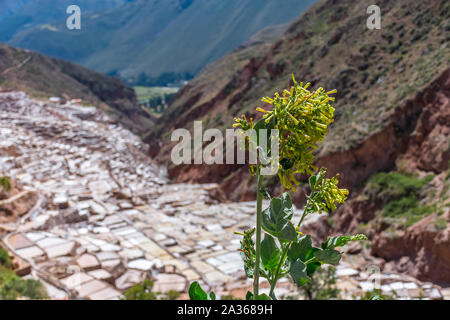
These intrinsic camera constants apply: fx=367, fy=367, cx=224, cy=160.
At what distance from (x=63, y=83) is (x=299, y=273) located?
46826mm

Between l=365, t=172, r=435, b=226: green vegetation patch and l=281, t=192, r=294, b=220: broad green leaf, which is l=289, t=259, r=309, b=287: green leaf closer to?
l=281, t=192, r=294, b=220: broad green leaf

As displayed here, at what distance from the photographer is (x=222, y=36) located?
135375 millimetres

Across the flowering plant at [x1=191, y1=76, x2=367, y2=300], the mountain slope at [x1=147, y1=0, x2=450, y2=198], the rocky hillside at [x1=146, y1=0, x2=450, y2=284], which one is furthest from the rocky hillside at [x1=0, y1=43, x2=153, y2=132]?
the flowering plant at [x1=191, y1=76, x2=367, y2=300]

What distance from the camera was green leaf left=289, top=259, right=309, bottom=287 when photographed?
35.8 inches

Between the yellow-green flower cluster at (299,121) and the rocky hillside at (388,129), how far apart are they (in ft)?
19.1

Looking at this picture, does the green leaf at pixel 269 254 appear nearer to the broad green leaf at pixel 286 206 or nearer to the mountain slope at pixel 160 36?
the broad green leaf at pixel 286 206

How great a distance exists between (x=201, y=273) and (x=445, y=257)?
3986 millimetres

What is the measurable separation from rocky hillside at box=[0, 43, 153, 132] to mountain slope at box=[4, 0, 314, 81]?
7575 cm

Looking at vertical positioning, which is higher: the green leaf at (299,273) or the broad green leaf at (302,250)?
the broad green leaf at (302,250)

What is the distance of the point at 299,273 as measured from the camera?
0.92 metres

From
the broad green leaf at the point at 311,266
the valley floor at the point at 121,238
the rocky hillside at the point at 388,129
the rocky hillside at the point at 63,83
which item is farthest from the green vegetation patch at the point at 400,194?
the rocky hillside at the point at 63,83

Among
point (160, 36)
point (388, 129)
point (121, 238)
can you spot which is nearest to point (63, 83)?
point (121, 238)

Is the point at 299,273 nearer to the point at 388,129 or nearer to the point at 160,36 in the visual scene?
the point at 388,129

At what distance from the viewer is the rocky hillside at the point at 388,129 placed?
6.89m
